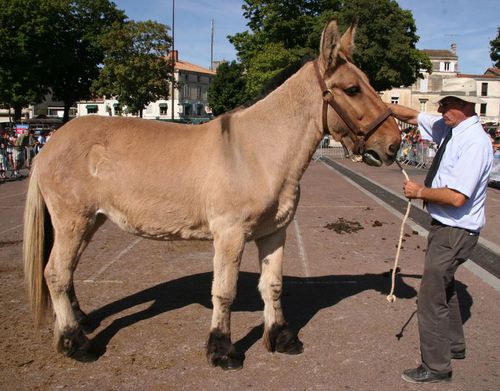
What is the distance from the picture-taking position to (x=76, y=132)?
4.02 metres

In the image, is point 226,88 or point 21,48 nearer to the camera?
point 21,48

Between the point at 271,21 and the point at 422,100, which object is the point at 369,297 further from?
the point at 422,100

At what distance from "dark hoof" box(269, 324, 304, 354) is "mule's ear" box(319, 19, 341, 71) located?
2350 mm

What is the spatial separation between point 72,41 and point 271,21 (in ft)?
89.1

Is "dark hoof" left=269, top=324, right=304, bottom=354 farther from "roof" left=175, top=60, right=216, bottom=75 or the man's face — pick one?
"roof" left=175, top=60, right=216, bottom=75

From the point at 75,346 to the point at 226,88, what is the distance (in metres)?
70.5

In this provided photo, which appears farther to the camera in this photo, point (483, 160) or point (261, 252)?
point (261, 252)

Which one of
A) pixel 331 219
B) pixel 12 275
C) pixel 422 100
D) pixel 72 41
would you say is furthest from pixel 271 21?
pixel 422 100

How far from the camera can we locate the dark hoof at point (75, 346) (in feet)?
12.7

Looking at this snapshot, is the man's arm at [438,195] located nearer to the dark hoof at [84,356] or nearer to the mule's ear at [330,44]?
the mule's ear at [330,44]

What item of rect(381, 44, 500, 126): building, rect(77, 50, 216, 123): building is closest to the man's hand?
rect(381, 44, 500, 126): building

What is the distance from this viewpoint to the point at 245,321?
15.5 ft

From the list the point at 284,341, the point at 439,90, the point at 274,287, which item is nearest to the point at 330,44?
the point at 274,287

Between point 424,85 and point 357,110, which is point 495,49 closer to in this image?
point 424,85
